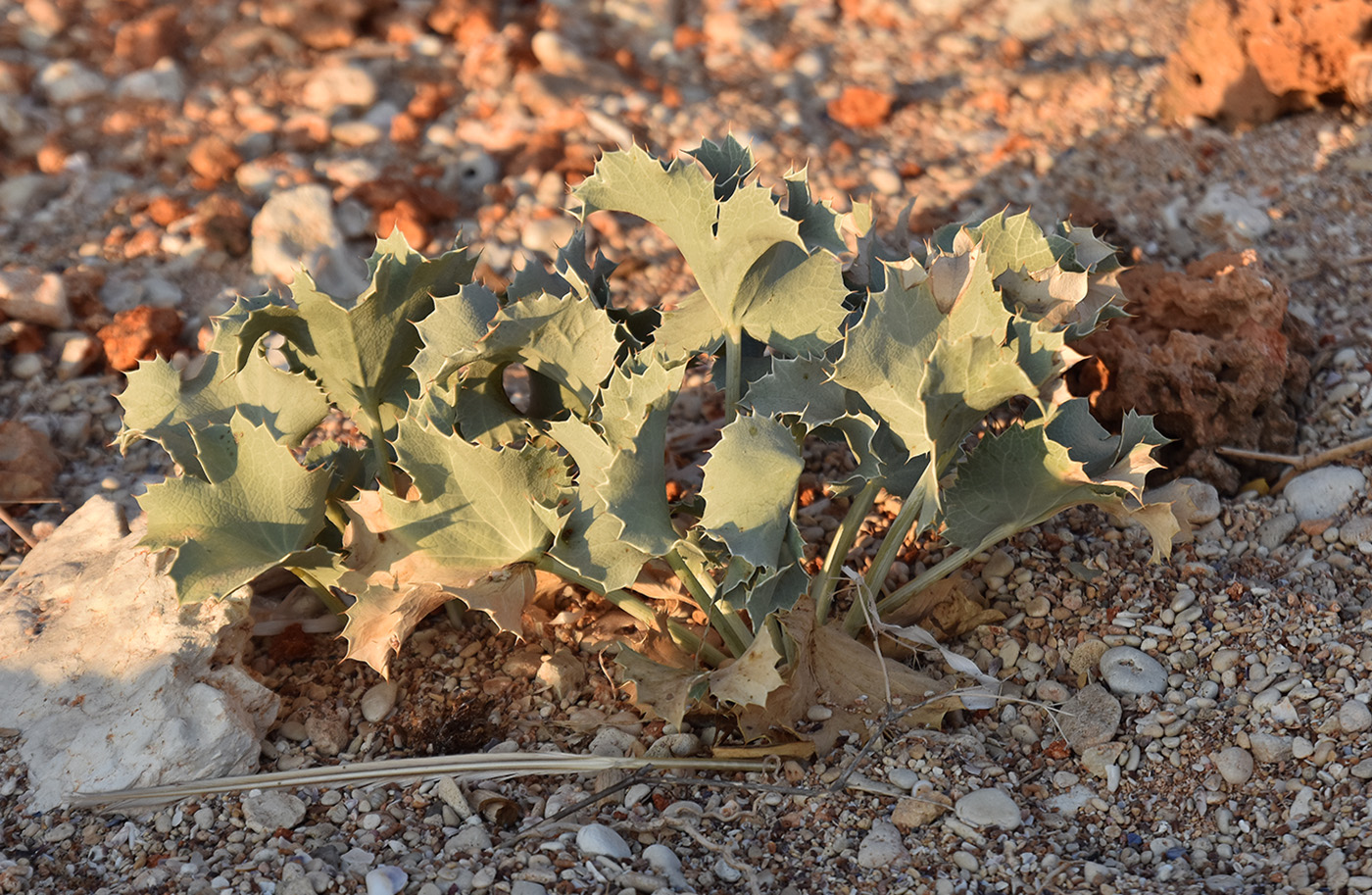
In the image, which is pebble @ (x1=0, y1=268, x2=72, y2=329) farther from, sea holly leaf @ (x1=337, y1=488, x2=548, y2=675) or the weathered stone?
sea holly leaf @ (x1=337, y1=488, x2=548, y2=675)

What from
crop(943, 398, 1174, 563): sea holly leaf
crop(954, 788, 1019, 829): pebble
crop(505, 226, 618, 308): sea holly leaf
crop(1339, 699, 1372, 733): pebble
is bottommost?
crop(954, 788, 1019, 829): pebble

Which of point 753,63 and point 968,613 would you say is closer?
point 968,613

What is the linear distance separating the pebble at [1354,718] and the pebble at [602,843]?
3.78 ft

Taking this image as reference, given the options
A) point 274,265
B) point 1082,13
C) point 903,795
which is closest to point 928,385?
point 903,795

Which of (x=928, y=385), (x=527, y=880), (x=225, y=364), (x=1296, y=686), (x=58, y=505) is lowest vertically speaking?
(x=58, y=505)

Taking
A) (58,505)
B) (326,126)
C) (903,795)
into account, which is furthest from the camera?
(326,126)

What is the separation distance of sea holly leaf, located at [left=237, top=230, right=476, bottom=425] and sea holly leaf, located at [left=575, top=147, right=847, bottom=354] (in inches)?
12.4

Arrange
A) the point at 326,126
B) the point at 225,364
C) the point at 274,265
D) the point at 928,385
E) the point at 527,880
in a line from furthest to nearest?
the point at 326,126 → the point at 274,265 → the point at 225,364 → the point at 527,880 → the point at 928,385

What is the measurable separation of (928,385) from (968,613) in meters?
0.72

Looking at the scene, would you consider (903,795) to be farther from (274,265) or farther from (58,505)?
(274,265)

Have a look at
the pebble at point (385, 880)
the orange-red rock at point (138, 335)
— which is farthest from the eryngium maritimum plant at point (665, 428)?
the orange-red rock at point (138, 335)

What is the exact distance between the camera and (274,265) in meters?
3.48

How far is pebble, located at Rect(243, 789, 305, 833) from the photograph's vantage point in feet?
6.46

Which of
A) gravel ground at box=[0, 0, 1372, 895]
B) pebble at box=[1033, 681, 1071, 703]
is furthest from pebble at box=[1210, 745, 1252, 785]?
pebble at box=[1033, 681, 1071, 703]
